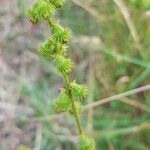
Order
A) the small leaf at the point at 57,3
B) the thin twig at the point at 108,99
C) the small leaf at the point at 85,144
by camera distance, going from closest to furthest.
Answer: the small leaf at the point at 57,3 → the small leaf at the point at 85,144 → the thin twig at the point at 108,99

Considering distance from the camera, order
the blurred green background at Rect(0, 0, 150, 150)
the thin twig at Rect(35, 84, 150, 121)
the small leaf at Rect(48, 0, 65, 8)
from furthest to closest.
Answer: the blurred green background at Rect(0, 0, 150, 150)
the thin twig at Rect(35, 84, 150, 121)
the small leaf at Rect(48, 0, 65, 8)

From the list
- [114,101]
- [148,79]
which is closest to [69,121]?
[114,101]

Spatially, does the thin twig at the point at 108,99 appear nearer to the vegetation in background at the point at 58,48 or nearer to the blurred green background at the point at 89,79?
the blurred green background at the point at 89,79

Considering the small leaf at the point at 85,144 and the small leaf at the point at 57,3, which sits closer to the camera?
the small leaf at the point at 57,3

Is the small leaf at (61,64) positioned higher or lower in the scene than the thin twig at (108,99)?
lower

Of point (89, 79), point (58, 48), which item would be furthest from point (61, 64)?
point (89, 79)

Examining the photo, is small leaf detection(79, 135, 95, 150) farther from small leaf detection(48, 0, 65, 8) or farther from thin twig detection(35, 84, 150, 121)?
thin twig detection(35, 84, 150, 121)

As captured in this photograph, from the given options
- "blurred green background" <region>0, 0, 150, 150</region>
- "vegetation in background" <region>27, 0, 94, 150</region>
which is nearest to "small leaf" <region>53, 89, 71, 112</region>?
"vegetation in background" <region>27, 0, 94, 150</region>

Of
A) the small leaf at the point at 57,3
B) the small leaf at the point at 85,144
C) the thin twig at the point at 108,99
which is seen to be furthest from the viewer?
the thin twig at the point at 108,99

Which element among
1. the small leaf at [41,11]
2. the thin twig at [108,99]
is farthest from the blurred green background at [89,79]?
the small leaf at [41,11]
